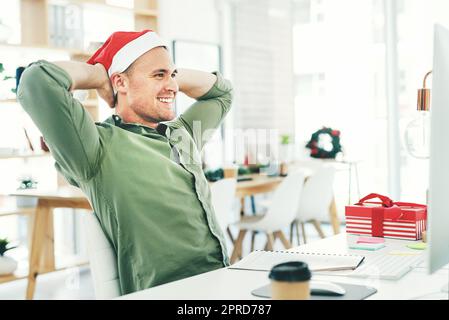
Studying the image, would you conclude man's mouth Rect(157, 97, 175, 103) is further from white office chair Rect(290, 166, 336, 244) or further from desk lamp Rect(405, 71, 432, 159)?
white office chair Rect(290, 166, 336, 244)

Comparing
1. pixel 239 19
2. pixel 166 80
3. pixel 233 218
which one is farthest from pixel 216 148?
pixel 166 80

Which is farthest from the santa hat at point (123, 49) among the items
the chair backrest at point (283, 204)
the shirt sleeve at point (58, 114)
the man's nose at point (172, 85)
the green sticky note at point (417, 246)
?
the chair backrest at point (283, 204)

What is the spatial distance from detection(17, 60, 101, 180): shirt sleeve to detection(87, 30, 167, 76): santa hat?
0.25 meters

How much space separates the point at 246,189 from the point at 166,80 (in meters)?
2.45

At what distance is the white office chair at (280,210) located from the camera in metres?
4.17

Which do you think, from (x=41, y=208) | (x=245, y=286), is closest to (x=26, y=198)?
(x=41, y=208)

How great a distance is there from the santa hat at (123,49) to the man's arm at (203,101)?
0.20 m

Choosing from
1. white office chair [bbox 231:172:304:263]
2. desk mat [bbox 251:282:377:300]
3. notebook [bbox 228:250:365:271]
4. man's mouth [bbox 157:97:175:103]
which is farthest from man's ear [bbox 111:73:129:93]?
white office chair [bbox 231:172:304:263]

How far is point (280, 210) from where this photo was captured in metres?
4.21

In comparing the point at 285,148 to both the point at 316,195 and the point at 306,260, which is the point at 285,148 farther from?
the point at 306,260

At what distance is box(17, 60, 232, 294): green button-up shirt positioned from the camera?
162cm

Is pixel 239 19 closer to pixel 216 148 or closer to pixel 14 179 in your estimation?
pixel 216 148

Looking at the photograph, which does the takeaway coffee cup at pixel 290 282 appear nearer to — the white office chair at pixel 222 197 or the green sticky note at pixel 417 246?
the green sticky note at pixel 417 246
